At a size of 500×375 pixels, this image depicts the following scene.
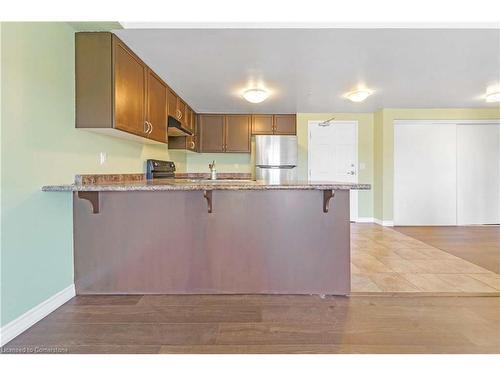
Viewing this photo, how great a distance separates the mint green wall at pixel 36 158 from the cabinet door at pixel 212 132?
3.01 meters

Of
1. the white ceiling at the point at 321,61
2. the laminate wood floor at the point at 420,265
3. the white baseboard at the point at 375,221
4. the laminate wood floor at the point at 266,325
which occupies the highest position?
the white ceiling at the point at 321,61

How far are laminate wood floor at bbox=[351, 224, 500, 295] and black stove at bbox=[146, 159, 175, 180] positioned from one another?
2.54 m

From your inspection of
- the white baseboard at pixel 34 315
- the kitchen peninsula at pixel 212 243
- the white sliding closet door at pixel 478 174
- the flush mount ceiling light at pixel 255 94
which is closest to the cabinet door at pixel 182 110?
the flush mount ceiling light at pixel 255 94

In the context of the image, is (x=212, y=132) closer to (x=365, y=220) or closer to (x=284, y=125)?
(x=284, y=125)

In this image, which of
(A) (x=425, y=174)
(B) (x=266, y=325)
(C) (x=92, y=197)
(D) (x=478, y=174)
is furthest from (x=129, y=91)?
(D) (x=478, y=174)

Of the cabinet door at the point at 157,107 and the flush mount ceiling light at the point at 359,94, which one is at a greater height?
the flush mount ceiling light at the point at 359,94

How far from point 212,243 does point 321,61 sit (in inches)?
78.3

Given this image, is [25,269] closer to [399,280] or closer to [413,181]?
[399,280]

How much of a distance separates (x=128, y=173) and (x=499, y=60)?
3.86 metres

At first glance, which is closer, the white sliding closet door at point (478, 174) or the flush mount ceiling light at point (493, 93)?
the flush mount ceiling light at point (493, 93)

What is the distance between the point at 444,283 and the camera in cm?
258

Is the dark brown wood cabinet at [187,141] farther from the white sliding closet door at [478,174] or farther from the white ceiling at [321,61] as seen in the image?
the white sliding closet door at [478,174]

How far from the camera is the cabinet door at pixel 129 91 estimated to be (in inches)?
93.4

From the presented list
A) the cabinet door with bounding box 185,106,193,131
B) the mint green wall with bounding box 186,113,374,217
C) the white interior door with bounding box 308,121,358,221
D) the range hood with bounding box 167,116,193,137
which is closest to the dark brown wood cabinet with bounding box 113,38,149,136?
the range hood with bounding box 167,116,193,137
